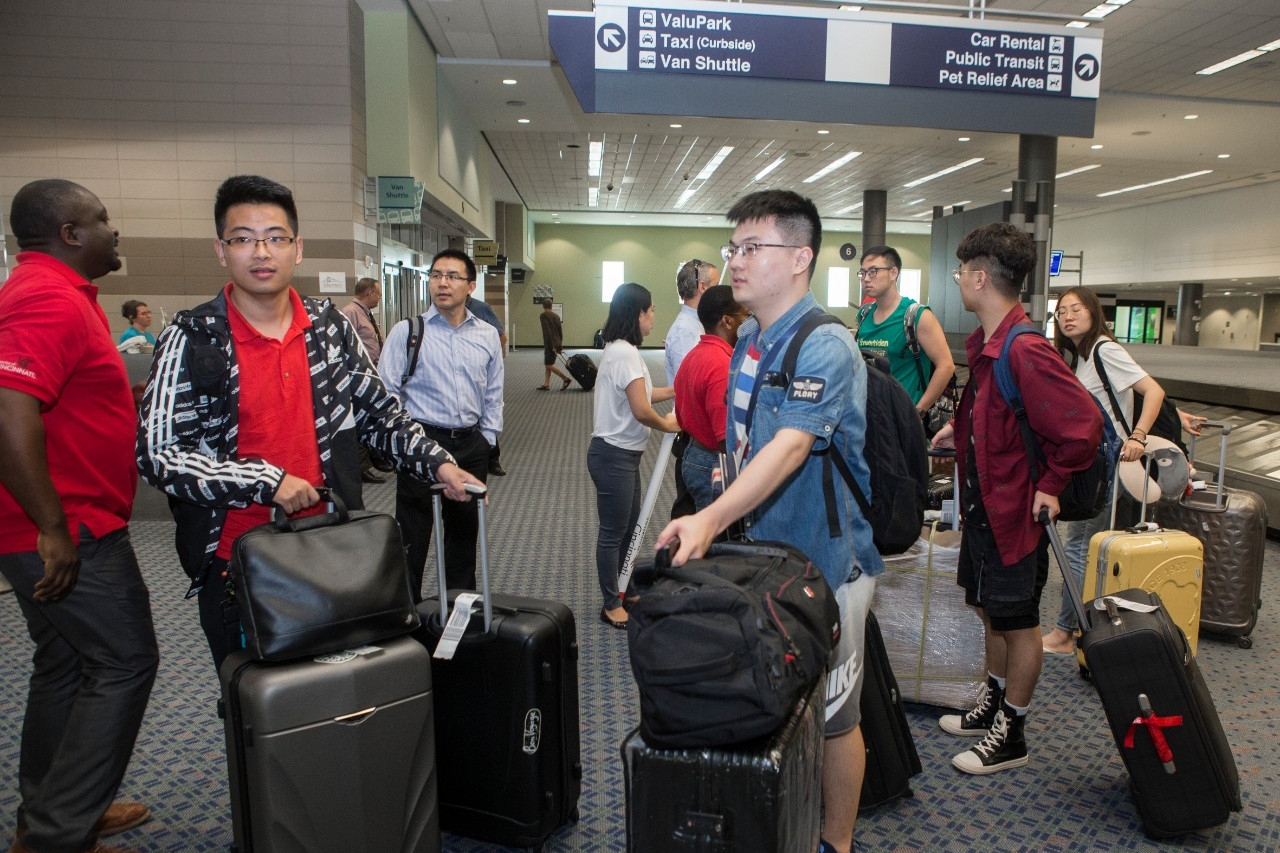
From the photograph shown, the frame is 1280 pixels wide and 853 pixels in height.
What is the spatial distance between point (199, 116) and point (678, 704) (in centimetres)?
954

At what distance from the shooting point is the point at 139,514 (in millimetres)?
5691

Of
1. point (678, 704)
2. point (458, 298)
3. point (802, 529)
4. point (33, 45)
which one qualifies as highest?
point (33, 45)

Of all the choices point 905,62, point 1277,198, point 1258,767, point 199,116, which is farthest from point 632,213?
point 1258,767

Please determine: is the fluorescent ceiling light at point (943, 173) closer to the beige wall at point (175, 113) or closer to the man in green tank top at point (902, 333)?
the beige wall at point (175, 113)

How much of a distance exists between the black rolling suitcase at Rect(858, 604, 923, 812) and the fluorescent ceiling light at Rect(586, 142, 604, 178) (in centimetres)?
1585

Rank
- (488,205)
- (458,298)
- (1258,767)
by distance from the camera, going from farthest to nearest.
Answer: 1. (488,205)
2. (458,298)
3. (1258,767)

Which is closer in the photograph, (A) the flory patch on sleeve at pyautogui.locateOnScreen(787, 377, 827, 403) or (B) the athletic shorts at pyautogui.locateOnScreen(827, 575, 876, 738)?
(A) the flory patch on sleeve at pyautogui.locateOnScreen(787, 377, 827, 403)

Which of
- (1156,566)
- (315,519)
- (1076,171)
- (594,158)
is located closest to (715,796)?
(315,519)

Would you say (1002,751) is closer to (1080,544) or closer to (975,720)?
(975,720)

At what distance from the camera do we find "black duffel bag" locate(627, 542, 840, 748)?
1.34 meters

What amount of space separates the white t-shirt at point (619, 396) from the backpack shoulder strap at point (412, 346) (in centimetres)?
75

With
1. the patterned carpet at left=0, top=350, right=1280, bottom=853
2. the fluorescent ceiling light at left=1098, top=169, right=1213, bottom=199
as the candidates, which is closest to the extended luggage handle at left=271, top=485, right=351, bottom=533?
the patterned carpet at left=0, top=350, right=1280, bottom=853

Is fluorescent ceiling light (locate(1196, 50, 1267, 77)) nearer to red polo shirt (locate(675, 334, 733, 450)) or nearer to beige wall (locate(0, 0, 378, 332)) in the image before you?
beige wall (locate(0, 0, 378, 332))

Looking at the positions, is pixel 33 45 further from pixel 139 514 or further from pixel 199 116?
pixel 139 514
